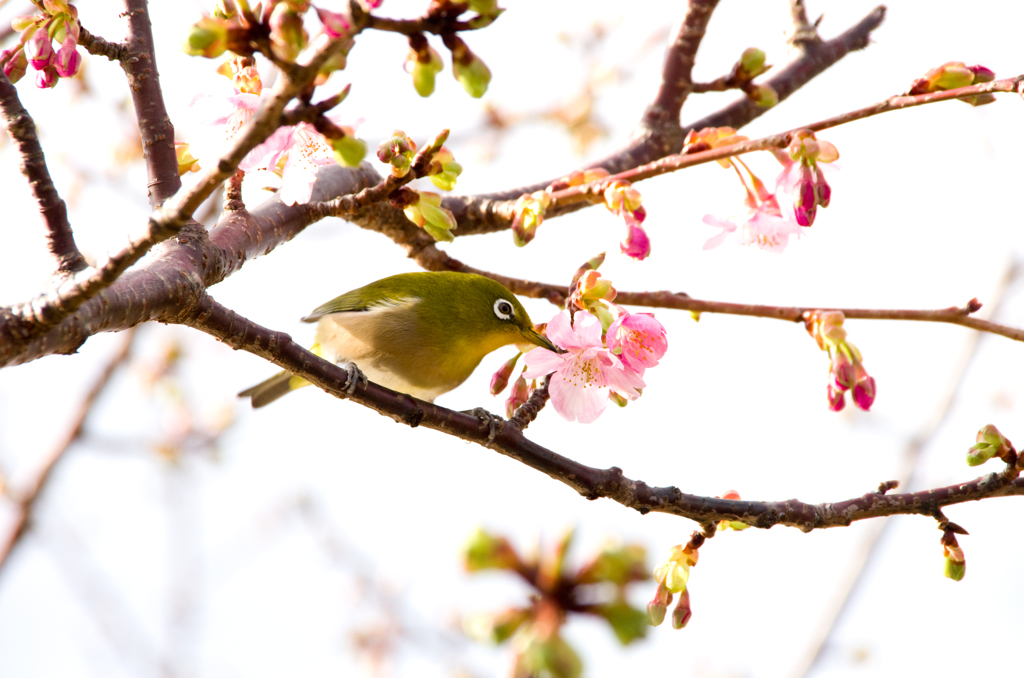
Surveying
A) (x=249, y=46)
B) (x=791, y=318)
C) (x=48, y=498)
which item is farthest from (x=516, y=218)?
(x=48, y=498)

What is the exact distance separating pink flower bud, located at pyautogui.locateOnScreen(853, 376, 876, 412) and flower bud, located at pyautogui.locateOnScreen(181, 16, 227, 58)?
1.69 meters

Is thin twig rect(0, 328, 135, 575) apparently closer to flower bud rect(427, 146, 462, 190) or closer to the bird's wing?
the bird's wing

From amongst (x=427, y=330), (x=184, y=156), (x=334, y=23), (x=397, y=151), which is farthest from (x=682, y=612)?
Result: (x=427, y=330)

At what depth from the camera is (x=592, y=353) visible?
2.25m

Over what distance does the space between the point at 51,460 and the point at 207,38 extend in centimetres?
392

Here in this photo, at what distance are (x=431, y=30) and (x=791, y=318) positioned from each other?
1.57 m

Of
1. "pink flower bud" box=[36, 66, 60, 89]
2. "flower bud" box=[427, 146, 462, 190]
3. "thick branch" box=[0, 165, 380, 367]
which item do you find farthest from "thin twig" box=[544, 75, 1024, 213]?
"pink flower bud" box=[36, 66, 60, 89]

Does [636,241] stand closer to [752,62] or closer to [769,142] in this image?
[769,142]

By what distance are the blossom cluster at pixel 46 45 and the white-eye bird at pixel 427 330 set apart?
2.02 metres

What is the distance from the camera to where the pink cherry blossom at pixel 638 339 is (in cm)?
210

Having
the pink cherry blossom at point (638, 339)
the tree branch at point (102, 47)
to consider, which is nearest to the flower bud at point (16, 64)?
the tree branch at point (102, 47)

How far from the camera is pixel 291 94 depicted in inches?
41.0

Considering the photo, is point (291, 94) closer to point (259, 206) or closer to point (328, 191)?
point (259, 206)

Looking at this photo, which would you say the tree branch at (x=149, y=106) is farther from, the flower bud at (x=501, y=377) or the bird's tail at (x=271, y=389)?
the bird's tail at (x=271, y=389)
